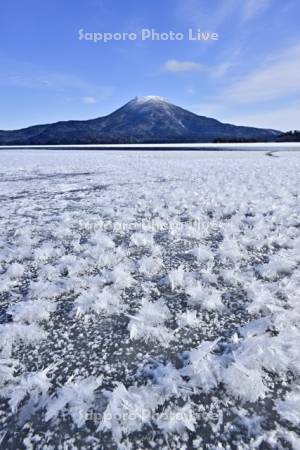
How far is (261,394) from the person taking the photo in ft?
6.23

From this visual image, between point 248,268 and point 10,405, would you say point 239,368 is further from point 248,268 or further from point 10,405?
point 248,268

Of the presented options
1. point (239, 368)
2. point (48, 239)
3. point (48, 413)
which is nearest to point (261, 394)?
point (239, 368)

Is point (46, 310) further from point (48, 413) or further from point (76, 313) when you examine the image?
point (48, 413)

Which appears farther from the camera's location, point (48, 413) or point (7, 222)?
point (7, 222)

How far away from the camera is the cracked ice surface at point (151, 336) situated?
5.68 feet

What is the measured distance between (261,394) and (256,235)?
10.6 feet

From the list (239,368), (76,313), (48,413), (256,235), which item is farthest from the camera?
(256,235)

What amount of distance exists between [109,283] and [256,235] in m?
2.66

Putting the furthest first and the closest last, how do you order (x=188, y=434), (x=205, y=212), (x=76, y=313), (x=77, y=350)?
(x=205, y=212) < (x=76, y=313) < (x=77, y=350) < (x=188, y=434)

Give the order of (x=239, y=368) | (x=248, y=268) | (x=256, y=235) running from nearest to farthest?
(x=239, y=368), (x=248, y=268), (x=256, y=235)

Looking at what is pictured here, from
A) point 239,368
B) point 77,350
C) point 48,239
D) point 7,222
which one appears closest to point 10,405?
point 77,350

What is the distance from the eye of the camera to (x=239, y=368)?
80.4 inches

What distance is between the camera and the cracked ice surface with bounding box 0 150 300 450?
1731 mm

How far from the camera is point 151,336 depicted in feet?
8.16
